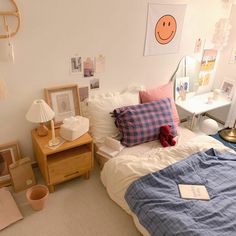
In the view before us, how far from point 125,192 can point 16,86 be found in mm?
1200

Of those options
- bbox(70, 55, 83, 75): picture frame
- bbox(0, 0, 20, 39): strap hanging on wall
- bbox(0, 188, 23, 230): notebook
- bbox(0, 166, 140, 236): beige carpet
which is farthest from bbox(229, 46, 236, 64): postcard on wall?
bbox(0, 188, 23, 230): notebook

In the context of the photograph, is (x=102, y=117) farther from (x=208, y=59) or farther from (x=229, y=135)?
(x=229, y=135)

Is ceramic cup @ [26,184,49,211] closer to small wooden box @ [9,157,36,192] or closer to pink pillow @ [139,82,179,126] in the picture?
small wooden box @ [9,157,36,192]

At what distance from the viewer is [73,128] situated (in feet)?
6.24

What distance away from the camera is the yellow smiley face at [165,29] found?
2357 mm

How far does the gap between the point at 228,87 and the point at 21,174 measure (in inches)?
105

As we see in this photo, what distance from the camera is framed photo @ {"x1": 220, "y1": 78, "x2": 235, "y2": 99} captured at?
299cm

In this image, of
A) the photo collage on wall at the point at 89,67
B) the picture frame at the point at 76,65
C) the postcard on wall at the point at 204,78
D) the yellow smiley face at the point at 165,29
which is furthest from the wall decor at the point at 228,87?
the picture frame at the point at 76,65

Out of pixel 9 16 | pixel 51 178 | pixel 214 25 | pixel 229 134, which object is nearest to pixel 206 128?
pixel 229 134

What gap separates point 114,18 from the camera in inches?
81.6

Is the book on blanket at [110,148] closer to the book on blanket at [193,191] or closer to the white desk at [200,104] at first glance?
the book on blanket at [193,191]

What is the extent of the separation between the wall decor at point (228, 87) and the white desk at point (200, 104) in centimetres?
7

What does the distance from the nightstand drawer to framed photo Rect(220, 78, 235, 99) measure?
2.07 m

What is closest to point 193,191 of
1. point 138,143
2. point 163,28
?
point 138,143
